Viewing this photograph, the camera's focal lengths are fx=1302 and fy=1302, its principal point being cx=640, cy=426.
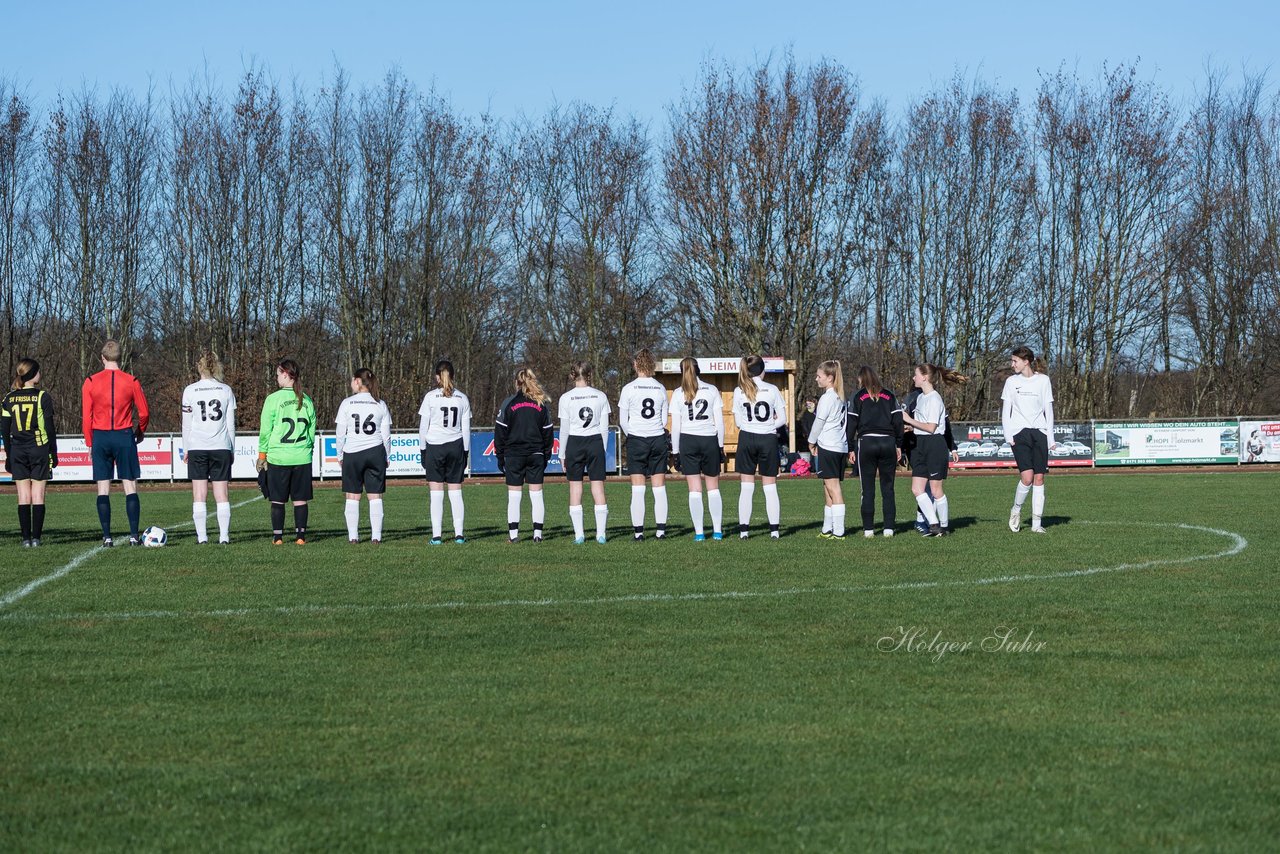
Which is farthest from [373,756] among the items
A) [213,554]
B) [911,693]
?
[213,554]

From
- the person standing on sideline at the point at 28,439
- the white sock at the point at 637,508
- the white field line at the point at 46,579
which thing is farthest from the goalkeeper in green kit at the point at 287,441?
the white sock at the point at 637,508

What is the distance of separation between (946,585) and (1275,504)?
11.3 m

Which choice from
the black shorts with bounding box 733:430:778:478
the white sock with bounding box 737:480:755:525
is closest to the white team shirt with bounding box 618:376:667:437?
the black shorts with bounding box 733:430:778:478

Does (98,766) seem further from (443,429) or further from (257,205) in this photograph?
(257,205)

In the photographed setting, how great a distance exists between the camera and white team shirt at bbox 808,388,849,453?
13938 millimetres

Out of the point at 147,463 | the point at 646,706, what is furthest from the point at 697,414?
the point at 147,463

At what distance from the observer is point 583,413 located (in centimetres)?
1362

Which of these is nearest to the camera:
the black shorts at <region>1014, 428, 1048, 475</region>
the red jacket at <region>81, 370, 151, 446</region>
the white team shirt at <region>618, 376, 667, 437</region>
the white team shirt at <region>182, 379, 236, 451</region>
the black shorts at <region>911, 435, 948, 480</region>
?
the red jacket at <region>81, 370, 151, 446</region>

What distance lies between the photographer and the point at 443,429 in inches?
549

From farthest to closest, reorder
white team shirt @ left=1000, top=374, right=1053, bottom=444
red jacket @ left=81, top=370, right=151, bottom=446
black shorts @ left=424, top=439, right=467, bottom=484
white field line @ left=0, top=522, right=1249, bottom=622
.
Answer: white team shirt @ left=1000, top=374, right=1053, bottom=444
black shorts @ left=424, top=439, right=467, bottom=484
red jacket @ left=81, top=370, right=151, bottom=446
white field line @ left=0, top=522, right=1249, bottom=622

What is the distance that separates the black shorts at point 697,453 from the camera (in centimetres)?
1391

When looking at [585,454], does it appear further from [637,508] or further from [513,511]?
[513,511]

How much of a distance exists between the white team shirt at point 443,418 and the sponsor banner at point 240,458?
21.3 m

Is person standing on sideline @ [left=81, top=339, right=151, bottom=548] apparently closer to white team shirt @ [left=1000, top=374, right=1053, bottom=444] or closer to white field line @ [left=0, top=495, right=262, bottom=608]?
white field line @ [left=0, top=495, right=262, bottom=608]
